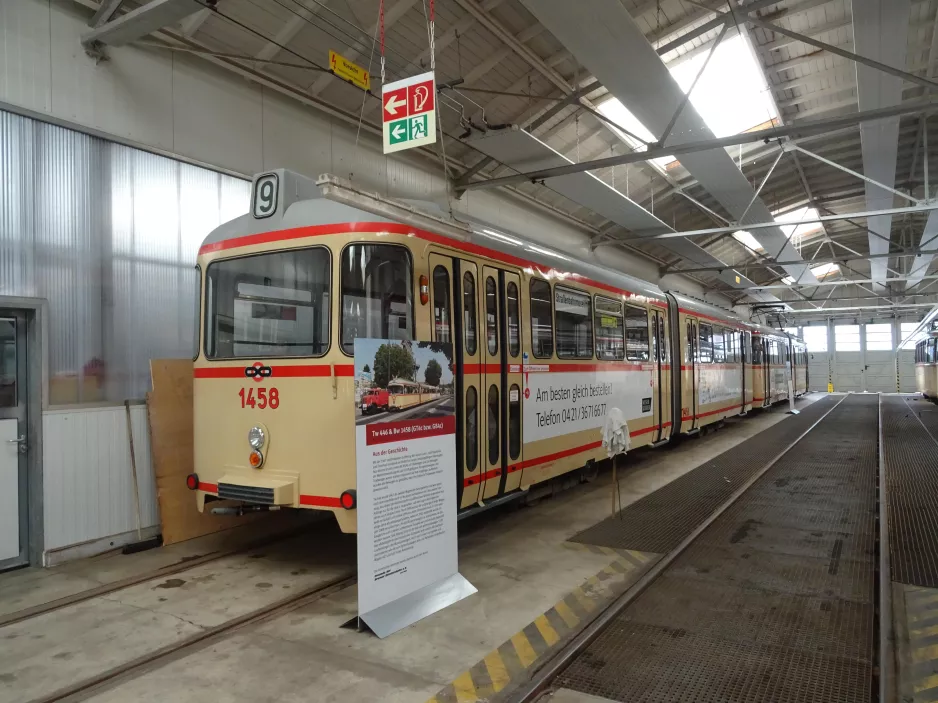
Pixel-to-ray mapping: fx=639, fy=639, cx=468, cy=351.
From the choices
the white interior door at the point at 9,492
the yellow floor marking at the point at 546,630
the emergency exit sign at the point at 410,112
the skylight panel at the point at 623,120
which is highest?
the skylight panel at the point at 623,120

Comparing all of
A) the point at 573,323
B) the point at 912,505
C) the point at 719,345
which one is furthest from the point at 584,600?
the point at 719,345

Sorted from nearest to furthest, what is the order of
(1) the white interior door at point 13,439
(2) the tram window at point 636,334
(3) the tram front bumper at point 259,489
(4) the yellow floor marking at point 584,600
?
1. (4) the yellow floor marking at point 584,600
2. (3) the tram front bumper at point 259,489
3. (1) the white interior door at point 13,439
4. (2) the tram window at point 636,334

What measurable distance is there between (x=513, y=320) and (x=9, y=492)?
506 centimetres

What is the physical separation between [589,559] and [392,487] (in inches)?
97.0

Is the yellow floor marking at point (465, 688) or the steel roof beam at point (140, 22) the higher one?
Result: the steel roof beam at point (140, 22)

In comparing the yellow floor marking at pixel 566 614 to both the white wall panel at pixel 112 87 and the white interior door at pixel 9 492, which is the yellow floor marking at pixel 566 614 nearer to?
the white interior door at pixel 9 492

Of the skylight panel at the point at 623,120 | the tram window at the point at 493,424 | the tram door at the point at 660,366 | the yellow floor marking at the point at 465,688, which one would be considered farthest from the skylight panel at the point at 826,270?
the yellow floor marking at the point at 465,688

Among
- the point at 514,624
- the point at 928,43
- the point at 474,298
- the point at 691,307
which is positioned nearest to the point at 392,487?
the point at 514,624

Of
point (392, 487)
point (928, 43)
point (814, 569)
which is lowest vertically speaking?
point (814, 569)

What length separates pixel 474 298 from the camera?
6.28 meters

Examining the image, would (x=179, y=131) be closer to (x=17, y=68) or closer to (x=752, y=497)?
(x=17, y=68)

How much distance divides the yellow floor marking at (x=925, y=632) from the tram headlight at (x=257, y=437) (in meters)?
5.06

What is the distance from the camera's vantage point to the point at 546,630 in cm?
446

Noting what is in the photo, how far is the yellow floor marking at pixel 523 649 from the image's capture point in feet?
13.1
